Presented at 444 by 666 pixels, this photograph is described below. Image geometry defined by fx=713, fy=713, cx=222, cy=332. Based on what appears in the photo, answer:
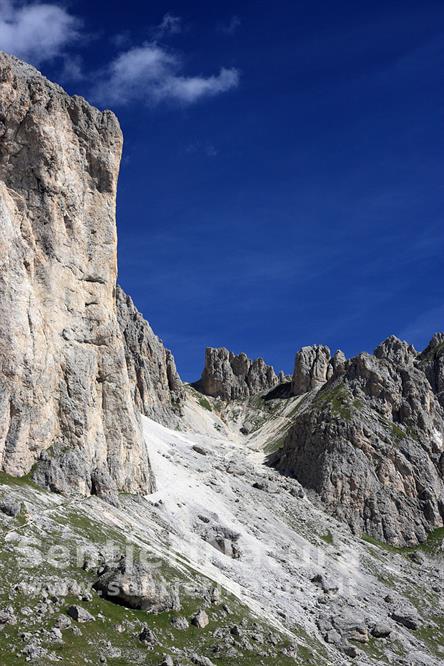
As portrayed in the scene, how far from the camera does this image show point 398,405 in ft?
528

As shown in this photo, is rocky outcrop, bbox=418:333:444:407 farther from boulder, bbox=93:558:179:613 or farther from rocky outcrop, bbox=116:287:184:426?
boulder, bbox=93:558:179:613

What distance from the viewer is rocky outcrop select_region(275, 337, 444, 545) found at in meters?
135

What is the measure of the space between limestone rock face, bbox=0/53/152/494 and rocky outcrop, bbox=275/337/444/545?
60.3m

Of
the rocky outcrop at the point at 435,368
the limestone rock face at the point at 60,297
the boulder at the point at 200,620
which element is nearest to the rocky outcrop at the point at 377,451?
the rocky outcrop at the point at 435,368

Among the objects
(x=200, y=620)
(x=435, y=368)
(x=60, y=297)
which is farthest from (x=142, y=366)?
(x=200, y=620)

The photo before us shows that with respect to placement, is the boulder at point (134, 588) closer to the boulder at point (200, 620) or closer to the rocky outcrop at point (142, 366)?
the boulder at point (200, 620)

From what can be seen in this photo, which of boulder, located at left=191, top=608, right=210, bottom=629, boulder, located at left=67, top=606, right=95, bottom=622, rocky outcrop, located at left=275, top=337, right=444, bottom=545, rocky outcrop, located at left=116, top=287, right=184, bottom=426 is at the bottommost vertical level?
boulder, located at left=191, top=608, right=210, bottom=629

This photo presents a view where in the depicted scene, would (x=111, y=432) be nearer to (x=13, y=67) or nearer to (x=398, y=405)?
(x=13, y=67)

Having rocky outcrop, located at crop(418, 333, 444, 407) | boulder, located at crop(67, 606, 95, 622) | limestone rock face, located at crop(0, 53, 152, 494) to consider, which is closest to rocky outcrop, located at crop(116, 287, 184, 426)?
rocky outcrop, located at crop(418, 333, 444, 407)

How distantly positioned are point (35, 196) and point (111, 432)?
92.1 ft

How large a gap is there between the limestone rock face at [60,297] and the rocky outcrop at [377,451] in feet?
198

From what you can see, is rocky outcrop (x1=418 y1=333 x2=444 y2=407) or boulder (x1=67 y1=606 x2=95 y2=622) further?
rocky outcrop (x1=418 y1=333 x2=444 y2=407)

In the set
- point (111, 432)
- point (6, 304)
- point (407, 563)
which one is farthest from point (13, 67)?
point (407, 563)

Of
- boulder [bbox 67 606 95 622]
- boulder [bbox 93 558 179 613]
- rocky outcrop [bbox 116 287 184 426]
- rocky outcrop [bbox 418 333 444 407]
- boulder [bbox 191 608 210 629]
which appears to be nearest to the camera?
boulder [bbox 67 606 95 622]
